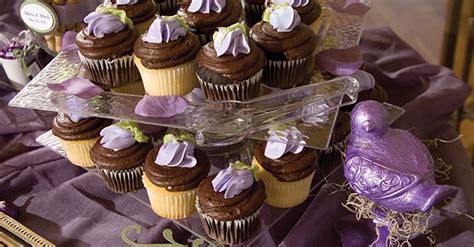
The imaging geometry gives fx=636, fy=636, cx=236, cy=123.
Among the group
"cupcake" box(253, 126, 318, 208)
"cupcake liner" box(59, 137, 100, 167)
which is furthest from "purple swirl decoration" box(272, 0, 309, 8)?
"cupcake liner" box(59, 137, 100, 167)

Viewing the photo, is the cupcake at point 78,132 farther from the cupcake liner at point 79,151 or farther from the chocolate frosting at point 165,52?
the chocolate frosting at point 165,52

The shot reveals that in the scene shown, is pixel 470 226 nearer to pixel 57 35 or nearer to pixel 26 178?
pixel 26 178

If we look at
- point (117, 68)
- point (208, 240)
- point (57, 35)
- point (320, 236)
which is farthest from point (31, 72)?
point (320, 236)

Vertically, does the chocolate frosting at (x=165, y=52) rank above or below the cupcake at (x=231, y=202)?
above

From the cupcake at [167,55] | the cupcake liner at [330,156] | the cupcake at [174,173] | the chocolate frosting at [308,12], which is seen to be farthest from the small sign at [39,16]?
the cupcake liner at [330,156]

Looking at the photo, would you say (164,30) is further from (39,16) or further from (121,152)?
(39,16)

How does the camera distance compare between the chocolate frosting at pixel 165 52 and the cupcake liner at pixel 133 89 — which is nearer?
the chocolate frosting at pixel 165 52
